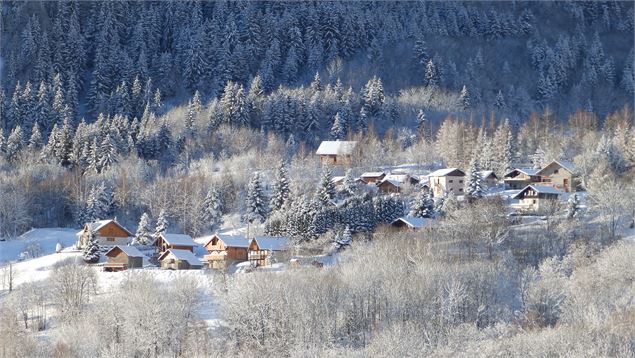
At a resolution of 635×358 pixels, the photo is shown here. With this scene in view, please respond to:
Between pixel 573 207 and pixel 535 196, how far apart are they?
6.31 m

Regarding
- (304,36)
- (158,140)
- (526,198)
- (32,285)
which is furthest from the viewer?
(304,36)

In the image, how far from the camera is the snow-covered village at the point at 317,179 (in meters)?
55.8

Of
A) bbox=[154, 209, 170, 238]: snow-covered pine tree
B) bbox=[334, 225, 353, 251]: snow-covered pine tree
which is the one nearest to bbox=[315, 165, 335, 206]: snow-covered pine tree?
bbox=[334, 225, 353, 251]: snow-covered pine tree

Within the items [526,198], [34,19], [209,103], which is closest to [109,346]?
[526,198]

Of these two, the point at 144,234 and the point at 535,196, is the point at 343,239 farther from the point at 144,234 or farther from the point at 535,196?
the point at 144,234

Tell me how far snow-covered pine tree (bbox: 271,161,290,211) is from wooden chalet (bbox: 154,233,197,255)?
33.7 feet

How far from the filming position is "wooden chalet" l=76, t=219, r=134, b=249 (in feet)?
258

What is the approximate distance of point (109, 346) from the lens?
54.1m

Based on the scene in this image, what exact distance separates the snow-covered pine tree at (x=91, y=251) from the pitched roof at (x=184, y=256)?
594 cm

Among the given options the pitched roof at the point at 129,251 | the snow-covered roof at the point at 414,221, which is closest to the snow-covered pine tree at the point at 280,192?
the snow-covered roof at the point at 414,221

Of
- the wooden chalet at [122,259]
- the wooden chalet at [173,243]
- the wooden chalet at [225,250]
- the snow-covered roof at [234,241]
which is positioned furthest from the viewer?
the wooden chalet at [173,243]

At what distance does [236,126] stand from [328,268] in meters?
53.8

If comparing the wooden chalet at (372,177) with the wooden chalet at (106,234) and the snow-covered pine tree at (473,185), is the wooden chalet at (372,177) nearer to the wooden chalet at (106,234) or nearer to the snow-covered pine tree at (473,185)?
the snow-covered pine tree at (473,185)

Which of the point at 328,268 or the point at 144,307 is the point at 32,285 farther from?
the point at 328,268
